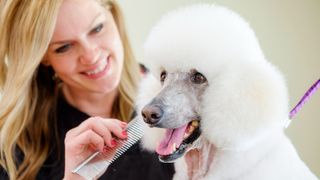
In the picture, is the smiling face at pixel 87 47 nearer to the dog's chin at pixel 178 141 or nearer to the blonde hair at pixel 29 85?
the blonde hair at pixel 29 85

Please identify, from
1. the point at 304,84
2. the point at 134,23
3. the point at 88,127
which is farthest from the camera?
the point at 134,23

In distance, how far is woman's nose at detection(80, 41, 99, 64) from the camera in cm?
103

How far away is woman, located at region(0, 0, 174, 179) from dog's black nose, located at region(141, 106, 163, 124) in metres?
0.28

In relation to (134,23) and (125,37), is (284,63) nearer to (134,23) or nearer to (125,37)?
(125,37)

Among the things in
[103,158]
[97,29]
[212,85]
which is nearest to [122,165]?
[103,158]

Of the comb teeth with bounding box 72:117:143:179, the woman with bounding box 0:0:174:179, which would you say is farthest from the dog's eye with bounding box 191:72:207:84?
the woman with bounding box 0:0:174:179

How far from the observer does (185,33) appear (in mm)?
688

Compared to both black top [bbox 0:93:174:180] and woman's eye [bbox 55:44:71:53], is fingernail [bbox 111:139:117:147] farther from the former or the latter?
woman's eye [bbox 55:44:71:53]

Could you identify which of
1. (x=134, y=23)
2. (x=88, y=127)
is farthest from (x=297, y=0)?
(x=88, y=127)

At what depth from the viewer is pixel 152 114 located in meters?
0.66

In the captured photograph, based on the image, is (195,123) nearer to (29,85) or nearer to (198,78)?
(198,78)

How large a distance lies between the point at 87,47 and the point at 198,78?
0.41 meters

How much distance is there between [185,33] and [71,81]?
0.53 metres

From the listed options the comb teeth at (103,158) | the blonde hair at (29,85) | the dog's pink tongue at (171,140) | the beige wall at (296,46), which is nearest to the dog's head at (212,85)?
the dog's pink tongue at (171,140)
